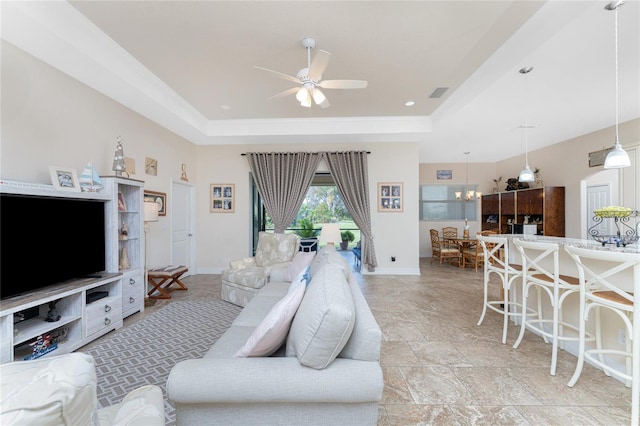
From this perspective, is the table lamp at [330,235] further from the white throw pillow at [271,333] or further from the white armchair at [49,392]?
the white armchair at [49,392]

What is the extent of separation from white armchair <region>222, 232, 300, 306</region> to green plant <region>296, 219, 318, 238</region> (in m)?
3.13

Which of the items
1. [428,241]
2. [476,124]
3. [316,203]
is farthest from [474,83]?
[428,241]

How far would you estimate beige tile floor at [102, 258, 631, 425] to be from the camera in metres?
1.71

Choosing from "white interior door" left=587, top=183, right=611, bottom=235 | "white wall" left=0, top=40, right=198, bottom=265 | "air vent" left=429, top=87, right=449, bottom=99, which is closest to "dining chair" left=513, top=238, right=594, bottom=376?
"air vent" left=429, top=87, right=449, bottom=99

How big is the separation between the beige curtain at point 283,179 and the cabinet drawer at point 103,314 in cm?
305

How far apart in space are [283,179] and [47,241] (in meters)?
3.75

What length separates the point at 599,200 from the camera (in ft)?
17.8

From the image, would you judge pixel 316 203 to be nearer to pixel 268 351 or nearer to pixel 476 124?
pixel 476 124

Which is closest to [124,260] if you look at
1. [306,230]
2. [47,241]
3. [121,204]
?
[121,204]

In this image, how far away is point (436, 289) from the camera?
4.56 m

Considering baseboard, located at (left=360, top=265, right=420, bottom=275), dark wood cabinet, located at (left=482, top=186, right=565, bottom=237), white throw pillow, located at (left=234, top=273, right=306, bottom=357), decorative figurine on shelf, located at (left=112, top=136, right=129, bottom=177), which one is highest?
decorative figurine on shelf, located at (left=112, top=136, right=129, bottom=177)

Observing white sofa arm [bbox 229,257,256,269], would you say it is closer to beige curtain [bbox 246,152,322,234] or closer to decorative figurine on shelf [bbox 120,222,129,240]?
decorative figurine on shelf [bbox 120,222,129,240]

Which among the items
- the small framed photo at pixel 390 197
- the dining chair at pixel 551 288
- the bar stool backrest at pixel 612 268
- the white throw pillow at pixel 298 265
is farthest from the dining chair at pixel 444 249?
the white throw pillow at pixel 298 265

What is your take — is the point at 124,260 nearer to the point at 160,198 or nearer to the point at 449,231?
the point at 160,198
